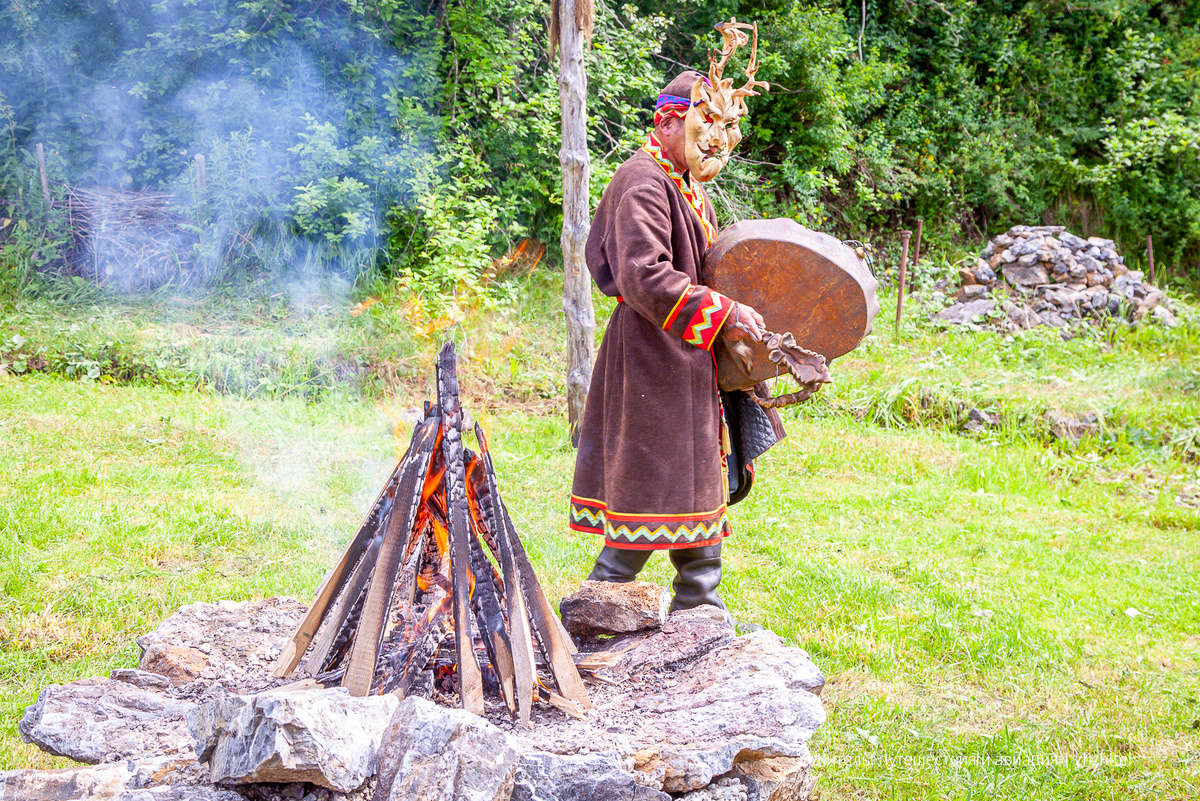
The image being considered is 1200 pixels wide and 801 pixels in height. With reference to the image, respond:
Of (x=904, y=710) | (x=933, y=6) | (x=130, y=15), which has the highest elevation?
(x=933, y=6)

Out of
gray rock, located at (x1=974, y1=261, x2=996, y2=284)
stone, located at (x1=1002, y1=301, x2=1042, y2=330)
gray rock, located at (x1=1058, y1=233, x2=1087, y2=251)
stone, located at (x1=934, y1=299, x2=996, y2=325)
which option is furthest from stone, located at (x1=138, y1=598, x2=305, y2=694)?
gray rock, located at (x1=1058, y1=233, x2=1087, y2=251)

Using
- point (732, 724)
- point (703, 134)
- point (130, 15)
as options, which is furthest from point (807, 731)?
point (130, 15)

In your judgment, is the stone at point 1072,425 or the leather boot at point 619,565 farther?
the stone at point 1072,425

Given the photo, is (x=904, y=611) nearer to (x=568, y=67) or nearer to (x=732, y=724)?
(x=732, y=724)

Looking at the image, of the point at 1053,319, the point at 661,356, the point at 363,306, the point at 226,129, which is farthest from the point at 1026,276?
the point at 661,356

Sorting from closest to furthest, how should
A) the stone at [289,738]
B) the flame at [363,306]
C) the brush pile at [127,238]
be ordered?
the stone at [289,738] → the flame at [363,306] → the brush pile at [127,238]

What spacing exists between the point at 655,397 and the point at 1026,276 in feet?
30.9

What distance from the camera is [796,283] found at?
8.46ft

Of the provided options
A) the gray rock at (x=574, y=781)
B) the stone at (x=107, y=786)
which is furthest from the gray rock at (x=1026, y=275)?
the stone at (x=107, y=786)

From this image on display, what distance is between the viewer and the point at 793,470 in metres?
5.89

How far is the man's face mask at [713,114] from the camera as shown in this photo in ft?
8.99

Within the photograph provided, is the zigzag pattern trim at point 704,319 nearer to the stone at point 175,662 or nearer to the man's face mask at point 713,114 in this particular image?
the man's face mask at point 713,114

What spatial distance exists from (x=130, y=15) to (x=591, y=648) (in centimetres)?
761

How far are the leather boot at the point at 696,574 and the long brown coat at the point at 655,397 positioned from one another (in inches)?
5.7
